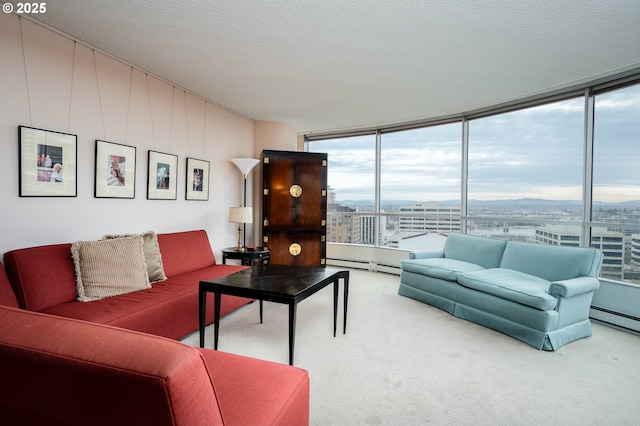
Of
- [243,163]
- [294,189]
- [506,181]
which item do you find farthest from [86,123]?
[506,181]

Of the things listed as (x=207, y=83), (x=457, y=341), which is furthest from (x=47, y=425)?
(x=207, y=83)

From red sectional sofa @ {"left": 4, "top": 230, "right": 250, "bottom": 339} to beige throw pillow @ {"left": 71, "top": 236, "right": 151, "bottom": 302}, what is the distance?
6cm

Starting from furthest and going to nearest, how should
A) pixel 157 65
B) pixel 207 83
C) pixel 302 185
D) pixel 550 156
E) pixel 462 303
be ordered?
1. pixel 302 185
2. pixel 550 156
3. pixel 207 83
4. pixel 462 303
5. pixel 157 65

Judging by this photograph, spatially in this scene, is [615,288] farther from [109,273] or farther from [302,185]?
[109,273]

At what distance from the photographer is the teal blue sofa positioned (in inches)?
Result: 108

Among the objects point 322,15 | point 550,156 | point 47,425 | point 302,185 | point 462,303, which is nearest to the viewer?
point 47,425

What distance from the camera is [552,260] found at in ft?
10.8

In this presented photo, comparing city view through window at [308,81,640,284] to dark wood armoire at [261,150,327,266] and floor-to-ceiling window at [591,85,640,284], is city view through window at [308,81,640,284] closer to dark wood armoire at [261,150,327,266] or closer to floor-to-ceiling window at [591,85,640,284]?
floor-to-ceiling window at [591,85,640,284]

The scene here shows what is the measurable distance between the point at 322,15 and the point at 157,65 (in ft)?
6.03

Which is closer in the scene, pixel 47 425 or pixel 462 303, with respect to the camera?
pixel 47 425

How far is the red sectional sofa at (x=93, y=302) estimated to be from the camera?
2.18 m

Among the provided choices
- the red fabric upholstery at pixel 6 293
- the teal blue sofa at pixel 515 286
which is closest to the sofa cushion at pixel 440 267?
the teal blue sofa at pixel 515 286

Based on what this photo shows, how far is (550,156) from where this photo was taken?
3.97 metres

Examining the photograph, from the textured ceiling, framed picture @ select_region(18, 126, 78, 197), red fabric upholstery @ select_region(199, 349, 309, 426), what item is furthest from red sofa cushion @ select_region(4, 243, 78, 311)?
the textured ceiling
